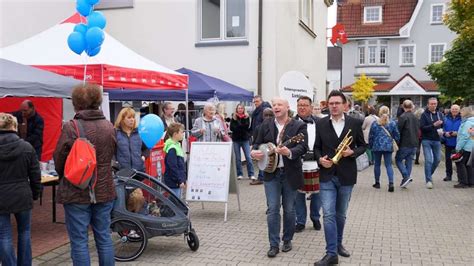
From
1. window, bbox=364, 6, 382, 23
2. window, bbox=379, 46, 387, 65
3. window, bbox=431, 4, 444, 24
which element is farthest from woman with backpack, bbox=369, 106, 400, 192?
window, bbox=364, 6, 382, 23

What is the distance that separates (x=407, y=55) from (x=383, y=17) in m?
4.01

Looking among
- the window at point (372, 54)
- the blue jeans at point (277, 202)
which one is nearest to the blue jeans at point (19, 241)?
the blue jeans at point (277, 202)

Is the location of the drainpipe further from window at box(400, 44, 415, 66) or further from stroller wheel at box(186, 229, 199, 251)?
window at box(400, 44, 415, 66)

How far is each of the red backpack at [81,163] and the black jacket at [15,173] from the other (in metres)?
0.62

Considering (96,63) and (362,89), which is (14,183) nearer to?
(96,63)

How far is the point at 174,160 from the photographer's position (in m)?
6.22

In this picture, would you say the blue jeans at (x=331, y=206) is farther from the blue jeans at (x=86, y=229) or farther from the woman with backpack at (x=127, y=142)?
the woman with backpack at (x=127, y=142)

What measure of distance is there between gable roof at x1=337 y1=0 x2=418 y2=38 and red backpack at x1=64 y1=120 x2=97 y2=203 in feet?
134

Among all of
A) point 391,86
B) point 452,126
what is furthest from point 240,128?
point 391,86

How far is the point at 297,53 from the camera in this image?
635 inches

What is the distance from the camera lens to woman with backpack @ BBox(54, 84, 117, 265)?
3.83 meters

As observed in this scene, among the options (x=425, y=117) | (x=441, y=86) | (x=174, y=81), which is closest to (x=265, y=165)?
(x=174, y=81)

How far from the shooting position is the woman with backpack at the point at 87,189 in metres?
3.83

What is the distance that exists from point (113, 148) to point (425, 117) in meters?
8.35
